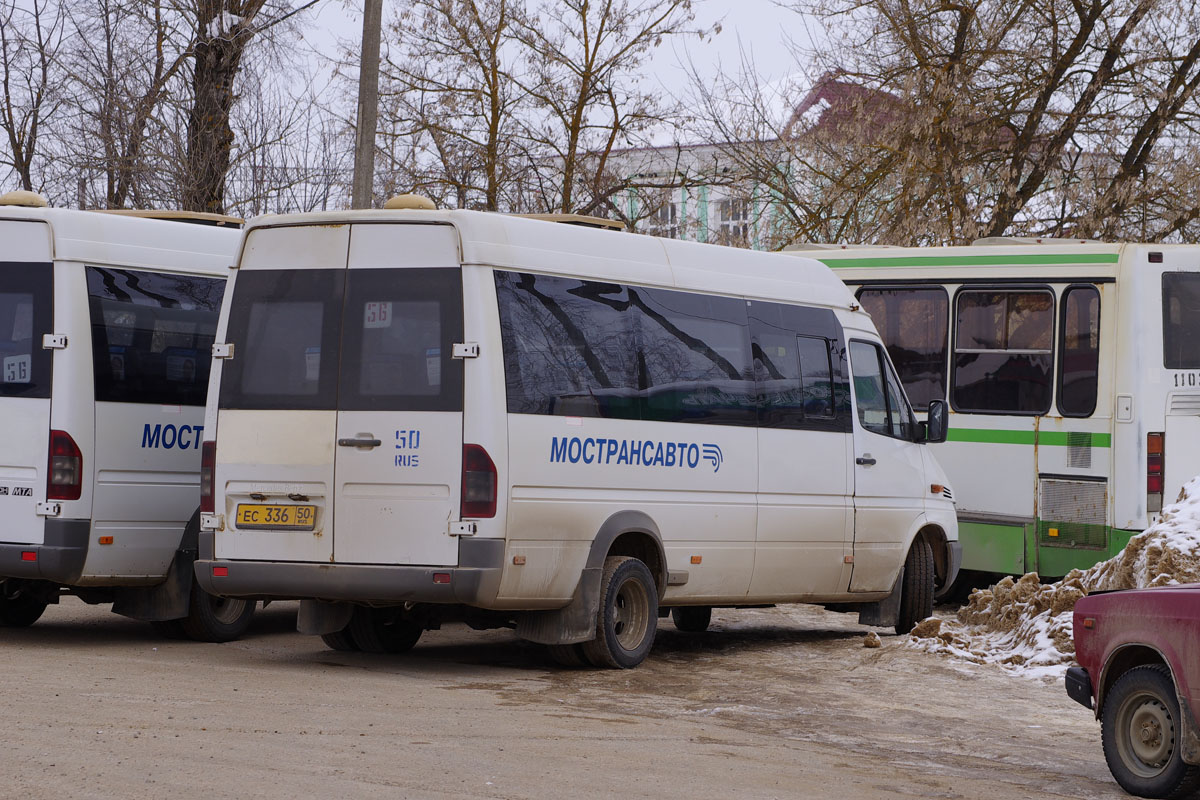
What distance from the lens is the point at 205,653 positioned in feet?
37.3

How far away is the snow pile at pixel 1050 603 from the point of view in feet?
35.9

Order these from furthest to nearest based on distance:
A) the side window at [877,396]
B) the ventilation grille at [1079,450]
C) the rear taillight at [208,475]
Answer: the ventilation grille at [1079,450], the side window at [877,396], the rear taillight at [208,475]

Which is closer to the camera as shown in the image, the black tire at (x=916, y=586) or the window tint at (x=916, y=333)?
the black tire at (x=916, y=586)

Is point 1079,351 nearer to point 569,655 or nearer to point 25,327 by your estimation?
point 569,655

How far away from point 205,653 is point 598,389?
10.3ft

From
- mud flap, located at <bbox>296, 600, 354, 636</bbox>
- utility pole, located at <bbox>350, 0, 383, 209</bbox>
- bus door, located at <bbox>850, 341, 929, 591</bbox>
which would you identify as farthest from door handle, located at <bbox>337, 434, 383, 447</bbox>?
utility pole, located at <bbox>350, 0, 383, 209</bbox>

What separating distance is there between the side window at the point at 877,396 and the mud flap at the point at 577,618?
3.13m

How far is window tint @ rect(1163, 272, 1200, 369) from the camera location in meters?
14.1

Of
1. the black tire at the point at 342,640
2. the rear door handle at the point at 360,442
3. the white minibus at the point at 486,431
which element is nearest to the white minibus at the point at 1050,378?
the white minibus at the point at 486,431

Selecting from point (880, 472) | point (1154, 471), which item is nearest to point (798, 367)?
point (880, 472)

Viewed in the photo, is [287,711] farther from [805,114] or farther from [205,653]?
[805,114]

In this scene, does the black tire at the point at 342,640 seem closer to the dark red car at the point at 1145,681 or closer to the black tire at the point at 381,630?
the black tire at the point at 381,630

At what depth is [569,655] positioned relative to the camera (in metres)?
10.8

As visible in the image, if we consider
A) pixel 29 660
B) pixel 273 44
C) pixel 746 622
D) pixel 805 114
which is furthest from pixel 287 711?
pixel 273 44
